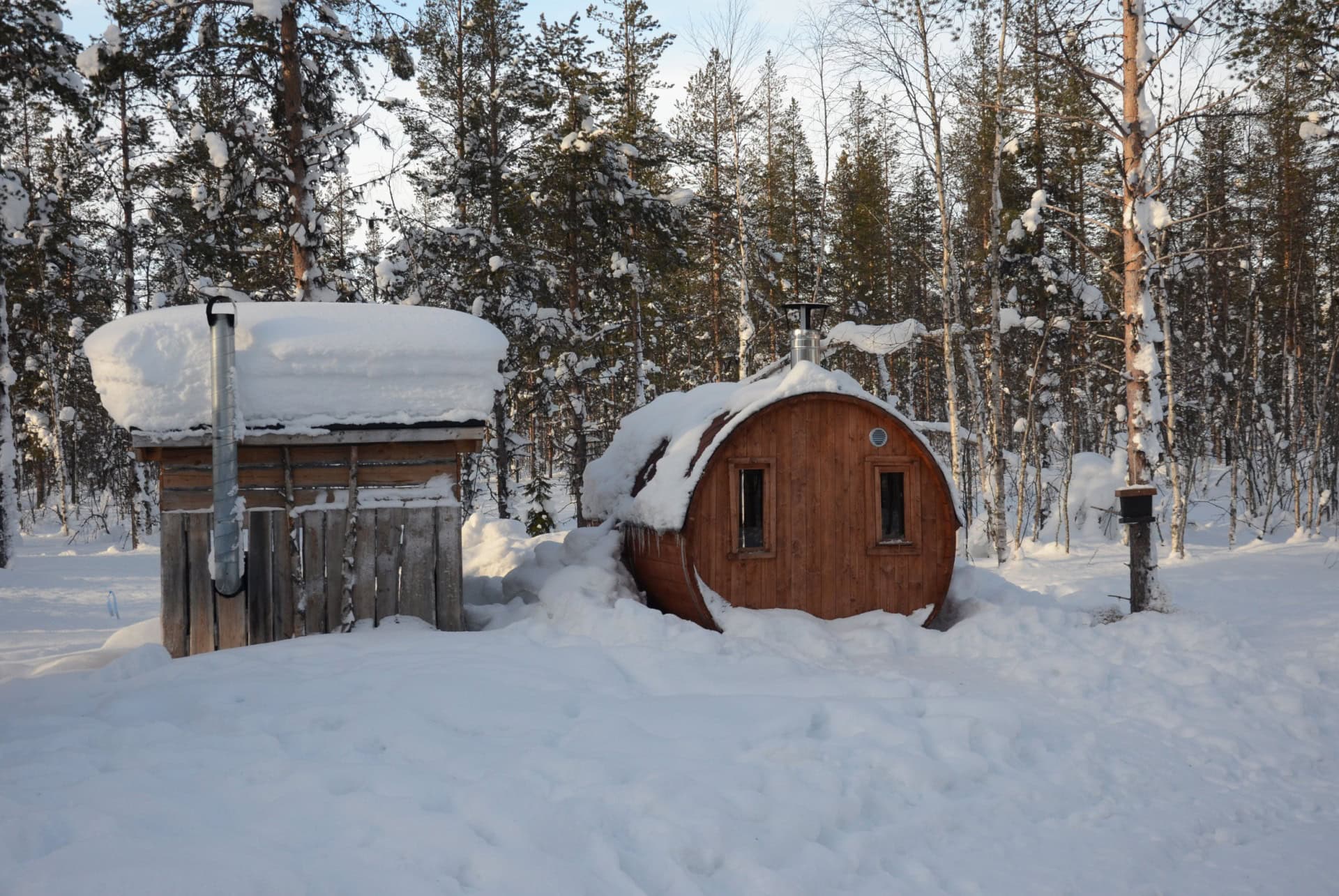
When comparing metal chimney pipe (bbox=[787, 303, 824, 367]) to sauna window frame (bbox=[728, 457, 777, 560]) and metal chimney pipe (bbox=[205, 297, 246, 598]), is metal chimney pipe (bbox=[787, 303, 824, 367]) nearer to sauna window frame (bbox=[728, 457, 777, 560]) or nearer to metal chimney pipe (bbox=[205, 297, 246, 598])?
sauna window frame (bbox=[728, 457, 777, 560])

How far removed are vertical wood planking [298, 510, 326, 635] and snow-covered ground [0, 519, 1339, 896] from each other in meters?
0.48

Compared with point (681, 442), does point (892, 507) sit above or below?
below

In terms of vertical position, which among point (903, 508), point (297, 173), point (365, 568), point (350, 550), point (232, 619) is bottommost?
point (232, 619)

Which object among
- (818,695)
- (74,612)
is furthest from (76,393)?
(818,695)

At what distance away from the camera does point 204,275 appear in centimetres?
1652

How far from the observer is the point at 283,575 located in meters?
7.46

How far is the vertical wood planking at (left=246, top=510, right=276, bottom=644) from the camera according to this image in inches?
291

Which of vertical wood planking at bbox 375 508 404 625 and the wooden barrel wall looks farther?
vertical wood planking at bbox 375 508 404 625

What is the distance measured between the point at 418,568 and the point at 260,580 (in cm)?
125

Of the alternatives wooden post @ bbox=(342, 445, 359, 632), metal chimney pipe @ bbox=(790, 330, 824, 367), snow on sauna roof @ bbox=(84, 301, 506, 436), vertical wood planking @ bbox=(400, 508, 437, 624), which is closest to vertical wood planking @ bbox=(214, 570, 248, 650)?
wooden post @ bbox=(342, 445, 359, 632)

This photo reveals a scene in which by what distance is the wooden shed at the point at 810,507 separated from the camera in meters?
8.27

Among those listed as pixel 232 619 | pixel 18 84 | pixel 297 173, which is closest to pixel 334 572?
pixel 232 619

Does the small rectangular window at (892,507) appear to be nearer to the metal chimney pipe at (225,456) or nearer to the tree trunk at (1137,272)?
the tree trunk at (1137,272)

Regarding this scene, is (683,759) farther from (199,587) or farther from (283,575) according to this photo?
(199,587)
